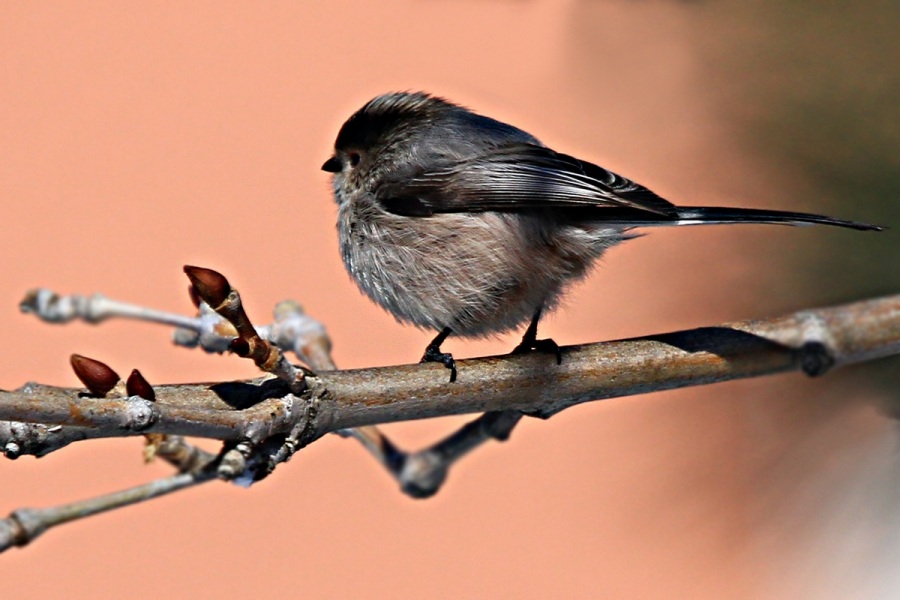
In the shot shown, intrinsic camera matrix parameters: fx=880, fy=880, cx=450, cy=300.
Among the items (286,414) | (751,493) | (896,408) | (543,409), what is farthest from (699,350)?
(751,493)

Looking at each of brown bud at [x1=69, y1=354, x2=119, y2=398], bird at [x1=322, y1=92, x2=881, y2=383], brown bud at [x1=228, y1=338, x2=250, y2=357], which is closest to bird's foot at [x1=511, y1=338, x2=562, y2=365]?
bird at [x1=322, y1=92, x2=881, y2=383]

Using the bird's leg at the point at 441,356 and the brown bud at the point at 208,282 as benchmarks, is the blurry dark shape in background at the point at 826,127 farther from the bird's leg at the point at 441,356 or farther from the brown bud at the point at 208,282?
the brown bud at the point at 208,282

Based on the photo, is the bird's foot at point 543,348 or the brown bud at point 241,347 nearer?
the brown bud at point 241,347

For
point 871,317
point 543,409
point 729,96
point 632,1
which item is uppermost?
point 632,1

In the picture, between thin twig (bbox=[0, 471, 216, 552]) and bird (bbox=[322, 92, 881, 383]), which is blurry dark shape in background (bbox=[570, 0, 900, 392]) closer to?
bird (bbox=[322, 92, 881, 383])

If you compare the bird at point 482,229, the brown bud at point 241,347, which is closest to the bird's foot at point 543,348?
the bird at point 482,229

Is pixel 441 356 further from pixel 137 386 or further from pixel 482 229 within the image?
pixel 137 386

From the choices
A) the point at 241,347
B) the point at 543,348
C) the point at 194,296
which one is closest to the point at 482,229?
the point at 543,348

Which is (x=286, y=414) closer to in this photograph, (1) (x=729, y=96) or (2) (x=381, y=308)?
(2) (x=381, y=308)
